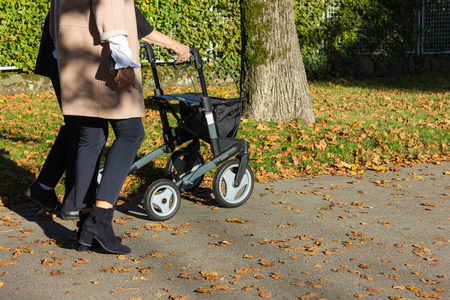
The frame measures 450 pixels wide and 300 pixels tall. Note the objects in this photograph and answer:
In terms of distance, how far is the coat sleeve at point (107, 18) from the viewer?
3.52 m

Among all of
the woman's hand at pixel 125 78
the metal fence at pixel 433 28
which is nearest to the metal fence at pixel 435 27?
the metal fence at pixel 433 28

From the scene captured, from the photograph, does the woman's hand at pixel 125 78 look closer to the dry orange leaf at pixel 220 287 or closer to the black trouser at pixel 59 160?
the black trouser at pixel 59 160

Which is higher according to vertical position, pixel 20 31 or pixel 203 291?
pixel 20 31

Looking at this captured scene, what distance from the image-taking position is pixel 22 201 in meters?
5.27

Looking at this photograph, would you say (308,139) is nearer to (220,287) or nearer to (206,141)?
(206,141)

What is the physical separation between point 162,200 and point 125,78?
4.06ft

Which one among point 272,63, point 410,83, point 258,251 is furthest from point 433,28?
point 258,251

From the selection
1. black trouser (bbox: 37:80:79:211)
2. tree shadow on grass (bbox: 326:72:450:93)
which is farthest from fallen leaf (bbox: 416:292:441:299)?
tree shadow on grass (bbox: 326:72:450:93)

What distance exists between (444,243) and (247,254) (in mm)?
1285

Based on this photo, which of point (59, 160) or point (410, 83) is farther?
point (410, 83)

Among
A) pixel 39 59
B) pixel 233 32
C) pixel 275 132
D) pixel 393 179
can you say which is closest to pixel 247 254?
pixel 39 59

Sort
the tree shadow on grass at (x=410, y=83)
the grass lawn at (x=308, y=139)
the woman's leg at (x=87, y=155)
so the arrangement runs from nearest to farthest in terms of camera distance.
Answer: the woman's leg at (x=87, y=155) → the grass lawn at (x=308, y=139) → the tree shadow on grass at (x=410, y=83)

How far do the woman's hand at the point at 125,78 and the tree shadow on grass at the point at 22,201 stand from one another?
1116 millimetres

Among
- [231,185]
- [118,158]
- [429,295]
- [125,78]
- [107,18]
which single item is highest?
[107,18]
